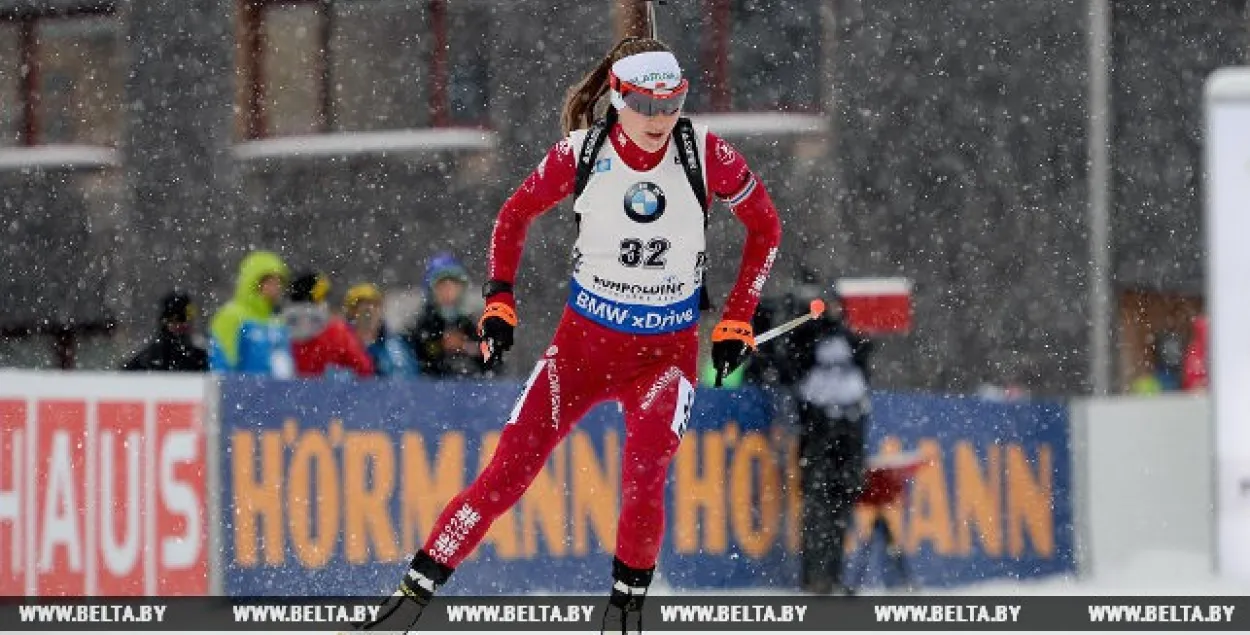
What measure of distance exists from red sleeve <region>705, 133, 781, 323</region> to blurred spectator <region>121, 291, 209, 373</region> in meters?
4.24

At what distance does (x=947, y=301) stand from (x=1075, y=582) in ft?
13.4

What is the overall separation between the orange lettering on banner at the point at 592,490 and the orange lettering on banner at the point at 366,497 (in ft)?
3.00

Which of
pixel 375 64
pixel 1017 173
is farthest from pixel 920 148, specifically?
pixel 375 64

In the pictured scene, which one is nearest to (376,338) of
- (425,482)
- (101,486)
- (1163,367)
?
(425,482)

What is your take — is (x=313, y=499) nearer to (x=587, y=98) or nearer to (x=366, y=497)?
(x=366, y=497)

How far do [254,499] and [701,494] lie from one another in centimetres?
219

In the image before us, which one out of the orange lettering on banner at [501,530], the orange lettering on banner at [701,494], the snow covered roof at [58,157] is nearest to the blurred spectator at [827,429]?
the orange lettering on banner at [701,494]

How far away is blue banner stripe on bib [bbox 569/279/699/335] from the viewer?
7895 millimetres

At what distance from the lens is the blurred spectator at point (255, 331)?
1123cm

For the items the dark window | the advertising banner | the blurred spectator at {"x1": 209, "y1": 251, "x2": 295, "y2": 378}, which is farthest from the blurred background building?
the advertising banner

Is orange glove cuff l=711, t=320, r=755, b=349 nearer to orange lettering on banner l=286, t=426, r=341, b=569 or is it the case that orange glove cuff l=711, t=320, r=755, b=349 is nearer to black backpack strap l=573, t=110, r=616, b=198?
black backpack strap l=573, t=110, r=616, b=198

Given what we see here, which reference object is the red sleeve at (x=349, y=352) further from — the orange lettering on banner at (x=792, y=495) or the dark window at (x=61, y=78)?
the dark window at (x=61, y=78)

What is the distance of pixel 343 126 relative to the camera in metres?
17.6

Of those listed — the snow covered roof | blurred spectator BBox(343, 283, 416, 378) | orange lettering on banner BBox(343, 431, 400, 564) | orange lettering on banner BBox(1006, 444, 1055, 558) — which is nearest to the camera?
orange lettering on banner BBox(343, 431, 400, 564)
